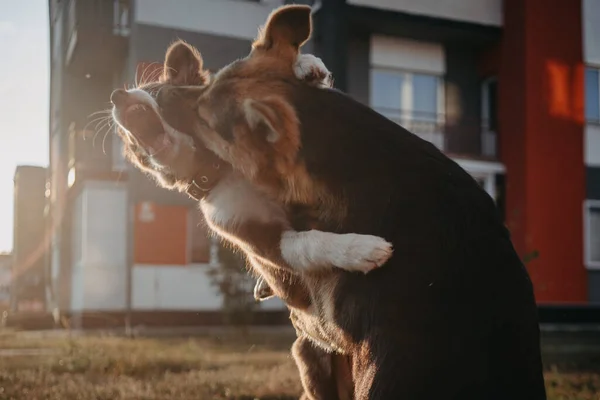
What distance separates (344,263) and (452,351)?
0.30 meters

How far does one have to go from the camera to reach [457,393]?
1.50 metres

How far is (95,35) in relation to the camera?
1051 cm

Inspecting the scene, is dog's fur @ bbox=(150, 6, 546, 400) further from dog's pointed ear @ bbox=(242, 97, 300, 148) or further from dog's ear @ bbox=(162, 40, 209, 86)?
dog's ear @ bbox=(162, 40, 209, 86)

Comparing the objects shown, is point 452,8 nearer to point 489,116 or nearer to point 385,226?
point 489,116

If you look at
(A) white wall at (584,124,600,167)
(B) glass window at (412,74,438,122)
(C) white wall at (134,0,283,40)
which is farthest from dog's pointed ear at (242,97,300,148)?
(A) white wall at (584,124,600,167)

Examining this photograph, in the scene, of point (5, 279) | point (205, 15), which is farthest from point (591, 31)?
point (5, 279)

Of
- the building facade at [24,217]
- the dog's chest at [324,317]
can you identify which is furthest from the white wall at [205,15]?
the dog's chest at [324,317]

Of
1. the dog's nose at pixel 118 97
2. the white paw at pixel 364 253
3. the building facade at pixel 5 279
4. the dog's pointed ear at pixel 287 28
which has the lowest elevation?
the building facade at pixel 5 279

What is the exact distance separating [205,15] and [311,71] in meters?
9.91

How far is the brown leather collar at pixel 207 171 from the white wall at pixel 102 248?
33.7 ft

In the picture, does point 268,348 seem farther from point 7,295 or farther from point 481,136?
point 481,136

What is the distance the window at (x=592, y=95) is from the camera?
42.4 ft

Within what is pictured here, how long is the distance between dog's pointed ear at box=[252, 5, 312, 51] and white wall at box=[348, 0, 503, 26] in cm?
1033

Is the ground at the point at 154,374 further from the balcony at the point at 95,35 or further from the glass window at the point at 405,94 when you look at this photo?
the glass window at the point at 405,94
